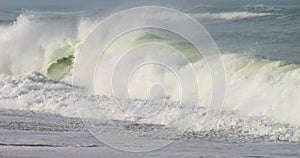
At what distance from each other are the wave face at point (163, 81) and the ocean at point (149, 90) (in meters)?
0.04

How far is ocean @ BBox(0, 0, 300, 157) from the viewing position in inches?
569

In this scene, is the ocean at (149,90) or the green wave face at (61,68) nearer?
the ocean at (149,90)

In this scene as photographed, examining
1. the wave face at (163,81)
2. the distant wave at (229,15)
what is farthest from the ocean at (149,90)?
the distant wave at (229,15)

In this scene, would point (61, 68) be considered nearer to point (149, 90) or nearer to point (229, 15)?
point (149, 90)

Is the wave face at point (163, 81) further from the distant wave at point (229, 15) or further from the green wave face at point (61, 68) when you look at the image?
the distant wave at point (229, 15)

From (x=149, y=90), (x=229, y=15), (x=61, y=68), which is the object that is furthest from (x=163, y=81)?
(x=229, y=15)

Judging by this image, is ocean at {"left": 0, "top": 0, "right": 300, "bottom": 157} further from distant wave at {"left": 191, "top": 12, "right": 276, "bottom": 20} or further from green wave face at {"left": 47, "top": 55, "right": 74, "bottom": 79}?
distant wave at {"left": 191, "top": 12, "right": 276, "bottom": 20}

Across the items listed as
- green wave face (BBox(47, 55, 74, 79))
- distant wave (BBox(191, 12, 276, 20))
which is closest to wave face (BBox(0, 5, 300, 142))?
green wave face (BBox(47, 55, 74, 79))

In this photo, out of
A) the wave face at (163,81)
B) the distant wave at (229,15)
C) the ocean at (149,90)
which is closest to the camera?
the ocean at (149,90)

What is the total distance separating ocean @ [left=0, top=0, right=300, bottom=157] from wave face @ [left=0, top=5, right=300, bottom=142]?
37 millimetres

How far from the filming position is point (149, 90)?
2297 centimetres

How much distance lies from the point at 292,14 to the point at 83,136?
92.5ft

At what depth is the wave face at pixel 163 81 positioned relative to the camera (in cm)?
1755

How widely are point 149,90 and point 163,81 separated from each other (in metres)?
1.52
